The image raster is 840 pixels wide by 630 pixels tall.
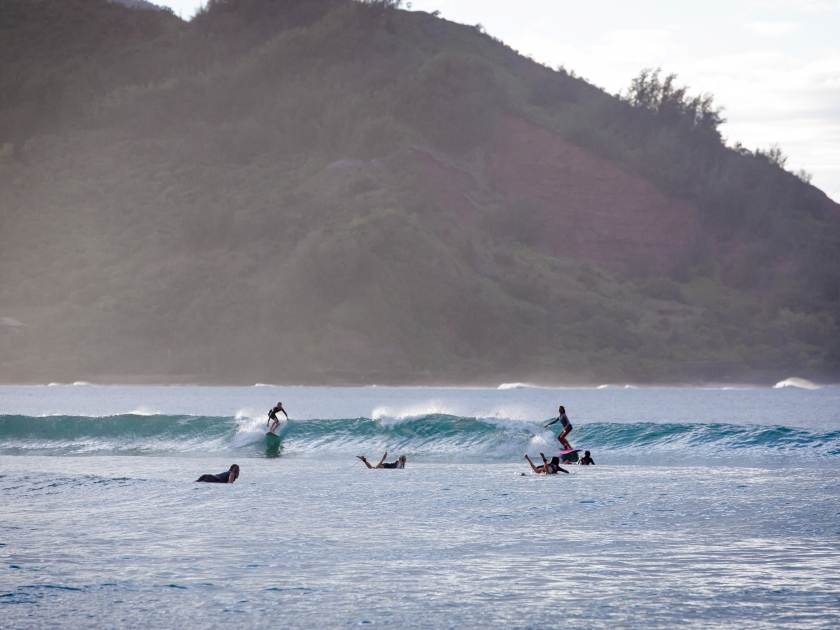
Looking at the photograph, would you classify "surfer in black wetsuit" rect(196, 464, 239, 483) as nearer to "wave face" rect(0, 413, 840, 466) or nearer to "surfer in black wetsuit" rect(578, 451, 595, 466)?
"surfer in black wetsuit" rect(578, 451, 595, 466)

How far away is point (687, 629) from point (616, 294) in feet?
385

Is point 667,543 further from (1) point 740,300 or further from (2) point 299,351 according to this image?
(1) point 740,300

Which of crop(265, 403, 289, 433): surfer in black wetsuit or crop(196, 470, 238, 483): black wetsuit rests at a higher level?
crop(265, 403, 289, 433): surfer in black wetsuit

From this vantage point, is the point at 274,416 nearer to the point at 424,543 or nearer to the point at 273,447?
the point at 273,447

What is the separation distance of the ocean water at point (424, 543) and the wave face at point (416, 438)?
1275mm

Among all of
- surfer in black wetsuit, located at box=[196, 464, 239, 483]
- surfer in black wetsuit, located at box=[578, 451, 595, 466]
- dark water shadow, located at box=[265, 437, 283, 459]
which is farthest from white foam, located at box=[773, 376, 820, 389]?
surfer in black wetsuit, located at box=[196, 464, 239, 483]

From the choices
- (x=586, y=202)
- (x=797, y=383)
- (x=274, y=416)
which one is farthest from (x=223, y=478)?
(x=586, y=202)

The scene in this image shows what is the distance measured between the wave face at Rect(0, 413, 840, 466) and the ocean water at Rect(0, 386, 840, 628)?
50.2 inches

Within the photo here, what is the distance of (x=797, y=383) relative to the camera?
121125mm

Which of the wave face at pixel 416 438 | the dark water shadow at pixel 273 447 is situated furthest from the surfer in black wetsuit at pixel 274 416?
the wave face at pixel 416 438

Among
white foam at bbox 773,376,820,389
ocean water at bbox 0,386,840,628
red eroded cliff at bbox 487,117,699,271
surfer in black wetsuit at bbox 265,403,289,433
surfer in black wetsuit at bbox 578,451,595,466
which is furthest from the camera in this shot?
red eroded cliff at bbox 487,117,699,271

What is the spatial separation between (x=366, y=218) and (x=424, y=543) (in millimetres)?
101449

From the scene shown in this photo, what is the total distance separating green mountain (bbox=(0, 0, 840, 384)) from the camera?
110 meters

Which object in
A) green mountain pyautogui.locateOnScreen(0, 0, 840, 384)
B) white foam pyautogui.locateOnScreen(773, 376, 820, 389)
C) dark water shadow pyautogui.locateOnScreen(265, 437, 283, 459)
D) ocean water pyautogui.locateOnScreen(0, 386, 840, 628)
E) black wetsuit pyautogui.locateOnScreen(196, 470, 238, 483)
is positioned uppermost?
green mountain pyautogui.locateOnScreen(0, 0, 840, 384)
